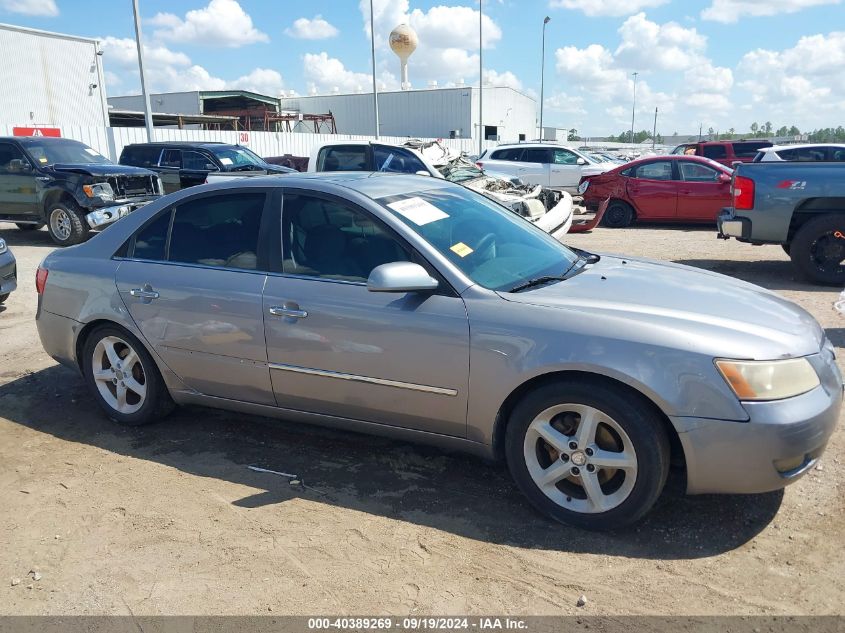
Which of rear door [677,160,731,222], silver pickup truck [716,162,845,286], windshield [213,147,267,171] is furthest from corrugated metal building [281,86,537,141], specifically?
silver pickup truck [716,162,845,286]

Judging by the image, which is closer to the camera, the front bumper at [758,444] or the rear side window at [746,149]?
the front bumper at [758,444]

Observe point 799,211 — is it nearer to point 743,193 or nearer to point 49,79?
point 743,193

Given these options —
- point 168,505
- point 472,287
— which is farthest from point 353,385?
point 168,505

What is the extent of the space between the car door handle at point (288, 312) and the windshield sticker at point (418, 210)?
76 cm

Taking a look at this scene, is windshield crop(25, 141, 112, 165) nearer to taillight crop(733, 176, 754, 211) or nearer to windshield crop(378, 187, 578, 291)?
windshield crop(378, 187, 578, 291)

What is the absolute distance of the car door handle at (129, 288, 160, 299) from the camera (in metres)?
4.16

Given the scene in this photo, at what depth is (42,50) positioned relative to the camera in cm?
2597

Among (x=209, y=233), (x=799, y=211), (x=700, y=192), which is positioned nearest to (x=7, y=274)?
(x=209, y=233)

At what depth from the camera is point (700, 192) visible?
1323cm

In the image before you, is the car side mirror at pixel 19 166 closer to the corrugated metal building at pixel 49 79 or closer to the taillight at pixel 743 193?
the taillight at pixel 743 193

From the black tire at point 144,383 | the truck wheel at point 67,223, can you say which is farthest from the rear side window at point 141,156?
the black tire at point 144,383

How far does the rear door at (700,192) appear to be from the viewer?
13141mm

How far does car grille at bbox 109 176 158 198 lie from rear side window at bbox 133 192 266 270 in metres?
9.00

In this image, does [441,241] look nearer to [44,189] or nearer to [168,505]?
[168,505]
